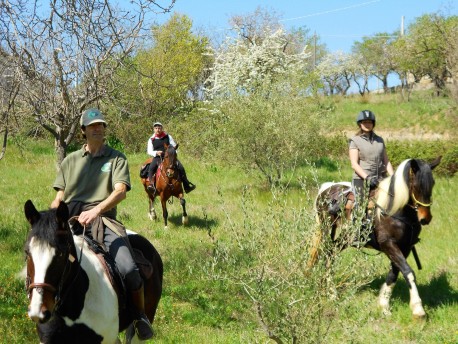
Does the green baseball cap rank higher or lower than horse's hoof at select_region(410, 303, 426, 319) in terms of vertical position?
higher

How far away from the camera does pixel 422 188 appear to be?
746 cm

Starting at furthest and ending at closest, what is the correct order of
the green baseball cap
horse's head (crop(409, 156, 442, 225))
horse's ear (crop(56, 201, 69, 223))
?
horse's head (crop(409, 156, 442, 225)) → the green baseball cap → horse's ear (crop(56, 201, 69, 223))

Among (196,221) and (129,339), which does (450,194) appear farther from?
(129,339)

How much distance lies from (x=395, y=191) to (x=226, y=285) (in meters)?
2.75

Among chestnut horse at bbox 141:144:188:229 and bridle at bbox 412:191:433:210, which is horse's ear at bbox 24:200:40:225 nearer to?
bridle at bbox 412:191:433:210

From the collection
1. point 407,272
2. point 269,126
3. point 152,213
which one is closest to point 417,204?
point 407,272

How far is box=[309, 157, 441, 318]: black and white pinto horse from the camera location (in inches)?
293

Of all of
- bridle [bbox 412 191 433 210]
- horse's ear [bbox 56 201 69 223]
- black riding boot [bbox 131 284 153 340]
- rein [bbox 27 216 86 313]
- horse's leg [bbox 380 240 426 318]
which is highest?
horse's ear [bbox 56 201 69 223]

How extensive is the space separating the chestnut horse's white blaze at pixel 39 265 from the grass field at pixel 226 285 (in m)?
1.34

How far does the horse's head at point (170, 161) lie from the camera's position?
45.8 ft

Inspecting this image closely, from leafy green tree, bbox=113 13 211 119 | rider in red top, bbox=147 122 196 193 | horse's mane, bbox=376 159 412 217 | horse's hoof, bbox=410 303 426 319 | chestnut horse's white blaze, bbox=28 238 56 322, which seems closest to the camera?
chestnut horse's white blaze, bbox=28 238 56 322

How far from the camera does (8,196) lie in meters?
16.7

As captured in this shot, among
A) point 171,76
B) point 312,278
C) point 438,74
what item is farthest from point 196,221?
point 438,74

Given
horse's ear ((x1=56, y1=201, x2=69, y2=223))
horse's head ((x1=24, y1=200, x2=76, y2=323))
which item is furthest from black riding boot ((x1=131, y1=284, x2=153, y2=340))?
horse's ear ((x1=56, y1=201, x2=69, y2=223))
